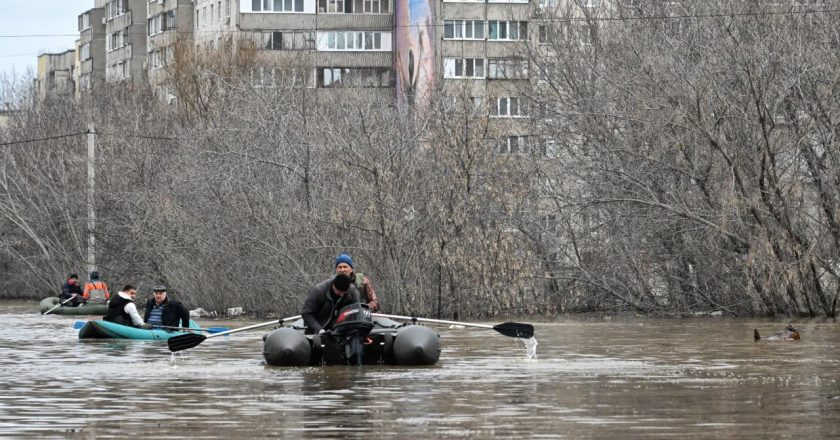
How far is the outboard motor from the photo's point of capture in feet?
76.2

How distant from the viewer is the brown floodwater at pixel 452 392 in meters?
15.2

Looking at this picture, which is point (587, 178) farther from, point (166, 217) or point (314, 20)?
point (314, 20)

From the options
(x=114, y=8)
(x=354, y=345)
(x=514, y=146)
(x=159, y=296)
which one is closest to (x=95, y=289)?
(x=514, y=146)

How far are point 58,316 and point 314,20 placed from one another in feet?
155

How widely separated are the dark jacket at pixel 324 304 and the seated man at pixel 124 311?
8.95 m

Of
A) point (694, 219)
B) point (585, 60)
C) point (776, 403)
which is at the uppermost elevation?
point (585, 60)

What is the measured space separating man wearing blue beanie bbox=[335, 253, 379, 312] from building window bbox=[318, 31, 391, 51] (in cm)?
6619

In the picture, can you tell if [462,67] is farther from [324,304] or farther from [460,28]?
[324,304]

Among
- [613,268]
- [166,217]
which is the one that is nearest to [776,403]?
[613,268]

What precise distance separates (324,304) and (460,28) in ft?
222

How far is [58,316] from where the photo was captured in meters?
48.7

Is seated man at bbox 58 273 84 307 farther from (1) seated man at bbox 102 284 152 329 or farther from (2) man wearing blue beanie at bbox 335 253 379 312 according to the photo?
(2) man wearing blue beanie at bbox 335 253 379 312

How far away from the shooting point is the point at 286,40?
306 feet

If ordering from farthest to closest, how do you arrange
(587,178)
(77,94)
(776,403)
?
(77,94)
(587,178)
(776,403)
